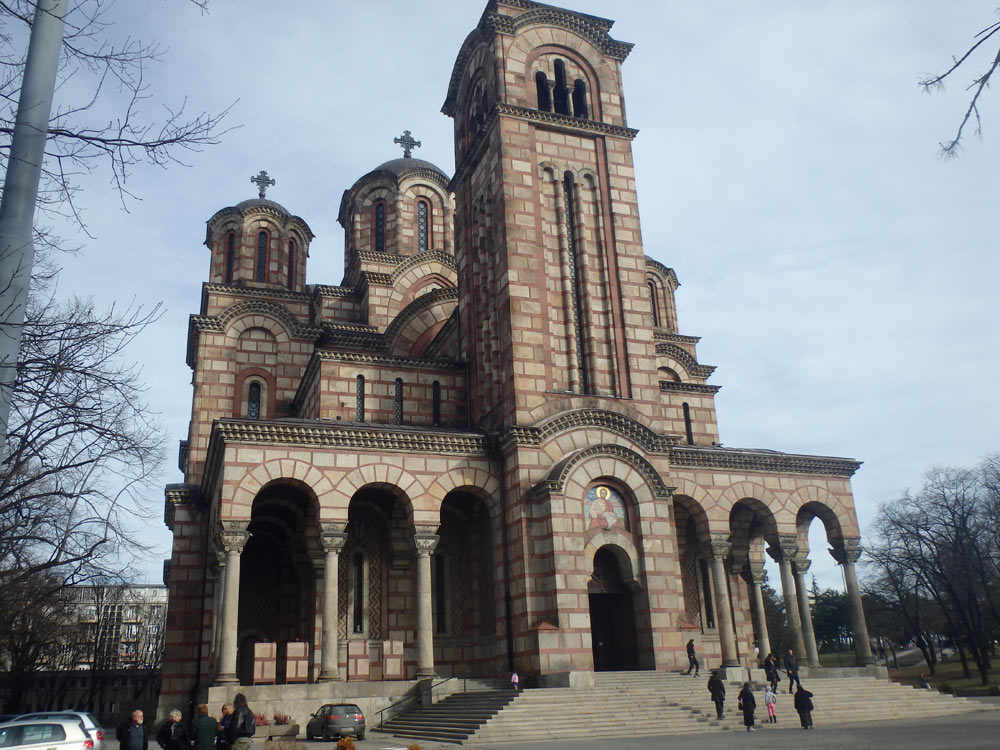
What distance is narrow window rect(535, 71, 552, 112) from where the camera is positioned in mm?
25531

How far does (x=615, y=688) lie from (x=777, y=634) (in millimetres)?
47097

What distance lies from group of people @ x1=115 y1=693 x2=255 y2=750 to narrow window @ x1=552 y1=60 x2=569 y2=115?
64.2 ft

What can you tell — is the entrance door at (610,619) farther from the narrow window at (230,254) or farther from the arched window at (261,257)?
the narrow window at (230,254)

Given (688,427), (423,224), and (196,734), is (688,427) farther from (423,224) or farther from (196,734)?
(196,734)

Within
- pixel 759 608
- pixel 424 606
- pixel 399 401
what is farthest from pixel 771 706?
pixel 399 401

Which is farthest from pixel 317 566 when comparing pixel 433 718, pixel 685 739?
pixel 685 739

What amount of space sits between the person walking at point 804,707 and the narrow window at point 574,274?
900 centimetres

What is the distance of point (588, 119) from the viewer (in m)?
25.4

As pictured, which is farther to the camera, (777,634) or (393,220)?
(777,634)

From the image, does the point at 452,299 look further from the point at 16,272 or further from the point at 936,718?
the point at 16,272

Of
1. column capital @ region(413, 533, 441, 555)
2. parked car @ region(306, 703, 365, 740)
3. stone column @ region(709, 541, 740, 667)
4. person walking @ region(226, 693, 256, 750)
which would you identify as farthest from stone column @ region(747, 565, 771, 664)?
person walking @ region(226, 693, 256, 750)

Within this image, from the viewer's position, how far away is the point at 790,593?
23.9 meters

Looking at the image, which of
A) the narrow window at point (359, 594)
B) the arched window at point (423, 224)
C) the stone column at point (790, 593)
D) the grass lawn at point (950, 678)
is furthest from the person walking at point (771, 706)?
the arched window at point (423, 224)

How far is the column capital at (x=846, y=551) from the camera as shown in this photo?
24.6 meters
